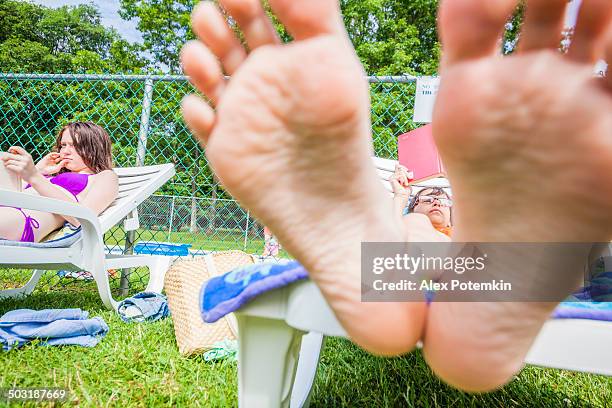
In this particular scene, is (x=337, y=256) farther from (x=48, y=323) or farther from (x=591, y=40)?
(x=48, y=323)

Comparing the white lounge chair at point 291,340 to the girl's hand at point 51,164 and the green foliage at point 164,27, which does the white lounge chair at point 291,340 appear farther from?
the green foliage at point 164,27

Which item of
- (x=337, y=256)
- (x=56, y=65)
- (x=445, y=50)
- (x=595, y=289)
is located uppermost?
(x=56, y=65)

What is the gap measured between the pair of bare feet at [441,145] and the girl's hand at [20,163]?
144cm

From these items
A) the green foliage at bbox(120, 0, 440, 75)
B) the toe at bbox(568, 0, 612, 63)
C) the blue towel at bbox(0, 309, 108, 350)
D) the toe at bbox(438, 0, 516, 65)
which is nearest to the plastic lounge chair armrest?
the blue towel at bbox(0, 309, 108, 350)

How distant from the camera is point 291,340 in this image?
0.69 meters

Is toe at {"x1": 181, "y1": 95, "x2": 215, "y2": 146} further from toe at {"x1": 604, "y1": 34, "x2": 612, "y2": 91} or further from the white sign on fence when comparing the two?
the white sign on fence

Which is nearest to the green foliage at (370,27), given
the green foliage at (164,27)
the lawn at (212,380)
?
the green foliage at (164,27)

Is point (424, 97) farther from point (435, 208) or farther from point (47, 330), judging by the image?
point (47, 330)

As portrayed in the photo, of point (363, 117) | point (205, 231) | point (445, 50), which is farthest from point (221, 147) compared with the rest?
point (205, 231)

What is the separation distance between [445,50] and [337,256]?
0.93 ft

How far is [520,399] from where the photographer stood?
112 centimetres

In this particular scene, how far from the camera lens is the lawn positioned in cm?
104

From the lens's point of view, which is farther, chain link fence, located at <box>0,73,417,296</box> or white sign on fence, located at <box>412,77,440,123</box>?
chain link fence, located at <box>0,73,417,296</box>

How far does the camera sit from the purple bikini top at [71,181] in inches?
77.5
